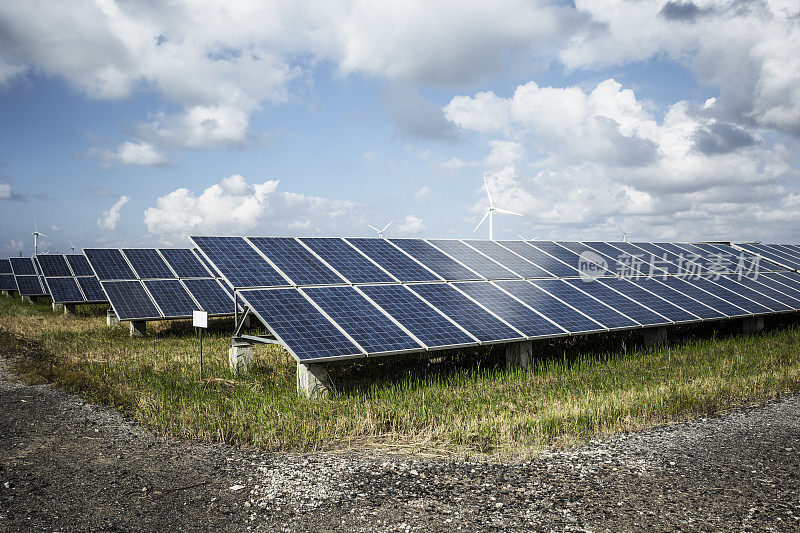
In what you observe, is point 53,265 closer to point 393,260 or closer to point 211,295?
point 211,295

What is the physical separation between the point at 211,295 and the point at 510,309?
16862 mm

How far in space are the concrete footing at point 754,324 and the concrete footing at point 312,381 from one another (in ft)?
67.0

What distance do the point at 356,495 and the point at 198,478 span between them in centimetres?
269

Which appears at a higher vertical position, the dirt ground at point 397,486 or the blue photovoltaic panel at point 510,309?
the blue photovoltaic panel at point 510,309

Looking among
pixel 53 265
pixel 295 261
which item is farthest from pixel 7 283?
pixel 295 261

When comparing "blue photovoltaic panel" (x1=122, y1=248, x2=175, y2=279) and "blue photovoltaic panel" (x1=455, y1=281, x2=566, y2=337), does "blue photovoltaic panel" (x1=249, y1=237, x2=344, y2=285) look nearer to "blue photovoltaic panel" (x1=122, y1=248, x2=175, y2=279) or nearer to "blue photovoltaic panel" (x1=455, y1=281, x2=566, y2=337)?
"blue photovoltaic panel" (x1=455, y1=281, x2=566, y2=337)

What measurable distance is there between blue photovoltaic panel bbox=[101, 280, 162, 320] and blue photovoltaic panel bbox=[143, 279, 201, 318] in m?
0.37

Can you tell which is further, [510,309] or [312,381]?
[510,309]

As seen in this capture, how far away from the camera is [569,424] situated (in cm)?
1144

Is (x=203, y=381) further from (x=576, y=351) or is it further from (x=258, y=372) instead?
(x=576, y=351)

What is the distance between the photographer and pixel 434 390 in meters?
13.7

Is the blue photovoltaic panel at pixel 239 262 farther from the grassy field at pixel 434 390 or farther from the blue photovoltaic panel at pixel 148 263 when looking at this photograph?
the blue photovoltaic panel at pixel 148 263

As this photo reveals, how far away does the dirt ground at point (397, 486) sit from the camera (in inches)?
297

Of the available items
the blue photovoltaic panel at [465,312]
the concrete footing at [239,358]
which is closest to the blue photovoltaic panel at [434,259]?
the blue photovoltaic panel at [465,312]
